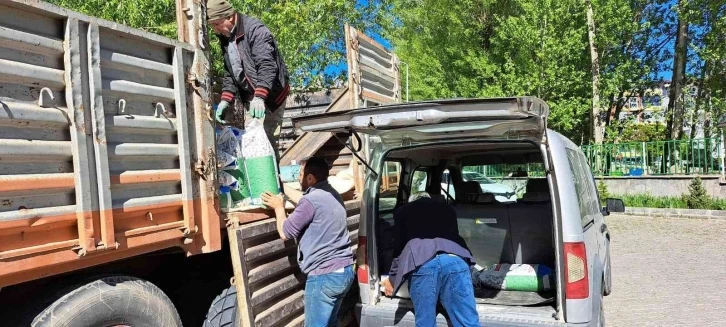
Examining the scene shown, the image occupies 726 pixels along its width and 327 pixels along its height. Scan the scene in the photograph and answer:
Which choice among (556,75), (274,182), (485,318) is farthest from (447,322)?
(556,75)

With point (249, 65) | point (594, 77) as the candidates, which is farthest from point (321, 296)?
point (594, 77)

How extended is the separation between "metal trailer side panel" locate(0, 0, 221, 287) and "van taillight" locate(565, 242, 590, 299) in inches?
87.8

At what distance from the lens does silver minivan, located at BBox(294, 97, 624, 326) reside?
10.6ft

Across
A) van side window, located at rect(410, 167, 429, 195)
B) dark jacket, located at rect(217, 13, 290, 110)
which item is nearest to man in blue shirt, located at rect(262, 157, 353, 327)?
dark jacket, located at rect(217, 13, 290, 110)

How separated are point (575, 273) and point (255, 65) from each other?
2.84m

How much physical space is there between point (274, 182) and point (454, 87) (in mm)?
18115

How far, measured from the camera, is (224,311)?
130 inches

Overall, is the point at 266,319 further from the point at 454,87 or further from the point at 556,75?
the point at 454,87

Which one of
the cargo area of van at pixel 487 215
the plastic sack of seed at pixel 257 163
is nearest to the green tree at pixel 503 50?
the cargo area of van at pixel 487 215

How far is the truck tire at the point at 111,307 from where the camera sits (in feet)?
7.94

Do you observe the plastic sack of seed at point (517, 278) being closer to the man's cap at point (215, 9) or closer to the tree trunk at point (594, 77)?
the man's cap at point (215, 9)

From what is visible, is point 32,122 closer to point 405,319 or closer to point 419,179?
point 405,319

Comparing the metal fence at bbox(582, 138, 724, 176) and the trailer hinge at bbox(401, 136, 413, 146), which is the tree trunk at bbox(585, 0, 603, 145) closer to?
the metal fence at bbox(582, 138, 724, 176)

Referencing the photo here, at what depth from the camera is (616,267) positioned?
828 cm
